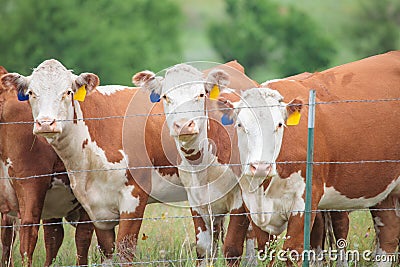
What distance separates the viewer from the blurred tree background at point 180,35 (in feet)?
141

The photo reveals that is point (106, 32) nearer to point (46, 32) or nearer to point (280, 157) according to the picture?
point (46, 32)

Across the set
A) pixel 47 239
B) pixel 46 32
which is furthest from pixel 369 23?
pixel 47 239

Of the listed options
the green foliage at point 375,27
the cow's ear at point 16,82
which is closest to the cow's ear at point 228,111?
the cow's ear at point 16,82

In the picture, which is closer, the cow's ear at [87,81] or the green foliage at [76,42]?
the cow's ear at [87,81]

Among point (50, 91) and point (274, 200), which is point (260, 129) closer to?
point (274, 200)

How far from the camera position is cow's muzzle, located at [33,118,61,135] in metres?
6.08

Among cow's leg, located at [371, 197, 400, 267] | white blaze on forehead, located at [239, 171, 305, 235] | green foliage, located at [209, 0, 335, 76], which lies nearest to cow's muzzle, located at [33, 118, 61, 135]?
white blaze on forehead, located at [239, 171, 305, 235]

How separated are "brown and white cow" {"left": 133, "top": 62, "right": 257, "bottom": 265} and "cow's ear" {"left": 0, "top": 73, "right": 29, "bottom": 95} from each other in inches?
36.9

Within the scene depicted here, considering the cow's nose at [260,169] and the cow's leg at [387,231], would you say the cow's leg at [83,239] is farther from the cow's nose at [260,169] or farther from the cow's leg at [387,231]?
the cow's leg at [387,231]

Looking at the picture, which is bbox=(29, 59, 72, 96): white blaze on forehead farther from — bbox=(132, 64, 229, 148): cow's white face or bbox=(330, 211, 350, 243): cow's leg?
bbox=(330, 211, 350, 243): cow's leg

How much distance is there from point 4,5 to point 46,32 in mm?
7318

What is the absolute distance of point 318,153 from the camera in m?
6.34

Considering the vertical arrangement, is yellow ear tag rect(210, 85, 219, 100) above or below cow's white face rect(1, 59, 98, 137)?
above

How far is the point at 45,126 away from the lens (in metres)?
6.09
